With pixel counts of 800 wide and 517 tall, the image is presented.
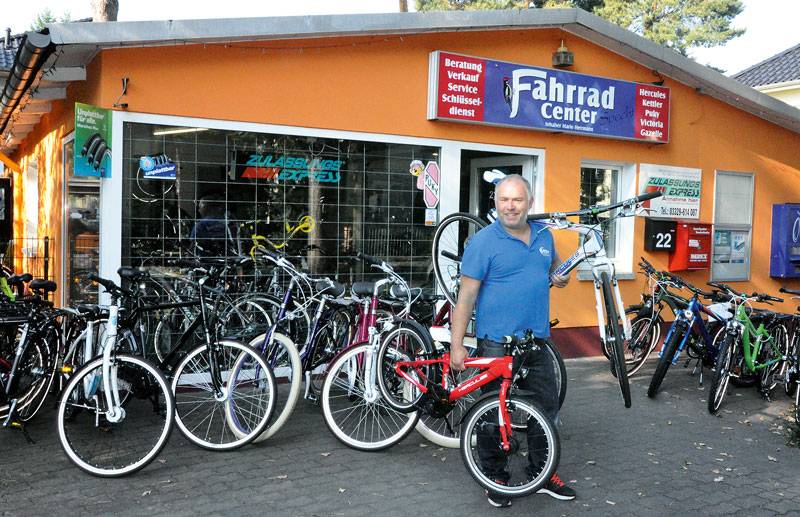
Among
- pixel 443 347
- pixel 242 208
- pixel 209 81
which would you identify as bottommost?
pixel 443 347

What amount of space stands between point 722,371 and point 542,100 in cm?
374

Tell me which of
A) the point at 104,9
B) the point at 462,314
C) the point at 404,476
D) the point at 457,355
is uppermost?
the point at 104,9

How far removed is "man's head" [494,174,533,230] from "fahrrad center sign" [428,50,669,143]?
12.4 ft

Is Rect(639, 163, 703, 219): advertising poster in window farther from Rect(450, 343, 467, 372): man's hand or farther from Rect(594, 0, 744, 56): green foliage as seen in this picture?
Rect(594, 0, 744, 56): green foliage

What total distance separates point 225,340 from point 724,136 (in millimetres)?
8176

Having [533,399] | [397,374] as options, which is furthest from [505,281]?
[397,374]

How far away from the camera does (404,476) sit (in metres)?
4.85

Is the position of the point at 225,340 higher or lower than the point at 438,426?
higher

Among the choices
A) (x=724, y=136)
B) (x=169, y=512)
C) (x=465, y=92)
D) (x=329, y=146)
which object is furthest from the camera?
(x=724, y=136)

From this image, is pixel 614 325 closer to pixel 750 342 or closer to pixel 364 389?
pixel 364 389

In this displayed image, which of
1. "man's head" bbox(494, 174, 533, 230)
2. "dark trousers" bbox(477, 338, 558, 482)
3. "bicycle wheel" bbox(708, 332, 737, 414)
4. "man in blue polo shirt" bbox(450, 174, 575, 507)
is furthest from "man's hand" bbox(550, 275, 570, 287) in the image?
"bicycle wheel" bbox(708, 332, 737, 414)

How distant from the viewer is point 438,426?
18.8 ft

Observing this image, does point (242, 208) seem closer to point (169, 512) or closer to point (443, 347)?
point (443, 347)

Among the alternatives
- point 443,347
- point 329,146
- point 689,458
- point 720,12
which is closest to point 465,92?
point 329,146
